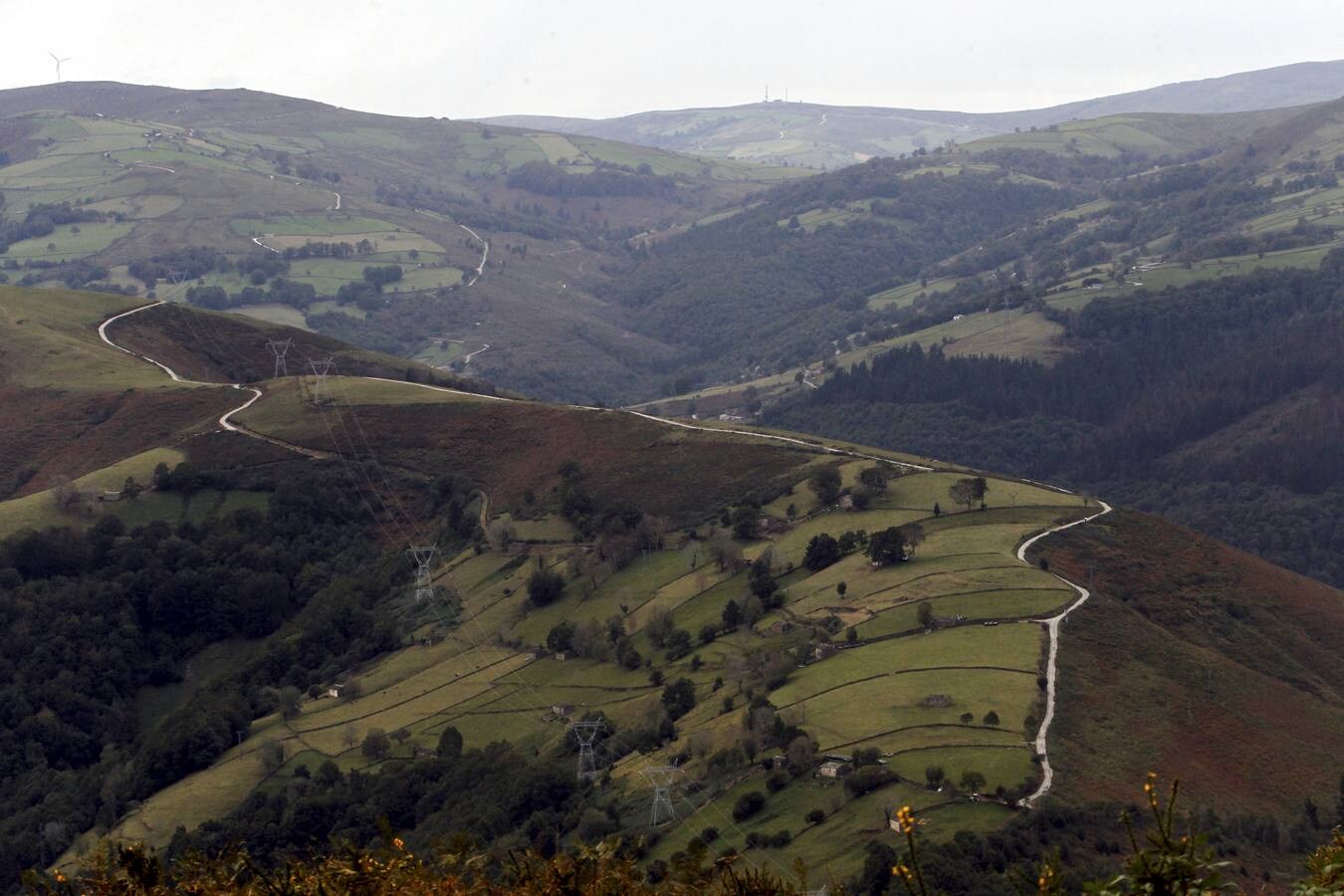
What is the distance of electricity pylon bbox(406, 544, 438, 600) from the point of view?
112375mm

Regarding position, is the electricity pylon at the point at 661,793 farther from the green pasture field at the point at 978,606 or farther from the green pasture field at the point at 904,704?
the green pasture field at the point at 978,606

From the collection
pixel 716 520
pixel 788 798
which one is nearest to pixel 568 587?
pixel 716 520

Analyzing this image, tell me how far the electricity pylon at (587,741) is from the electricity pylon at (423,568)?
30.0 m

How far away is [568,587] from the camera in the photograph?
354 feet

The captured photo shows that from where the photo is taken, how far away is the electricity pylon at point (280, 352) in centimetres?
16200

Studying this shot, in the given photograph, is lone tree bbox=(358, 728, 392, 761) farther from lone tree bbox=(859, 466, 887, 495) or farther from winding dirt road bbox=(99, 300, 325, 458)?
winding dirt road bbox=(99, 300, 325, 458)

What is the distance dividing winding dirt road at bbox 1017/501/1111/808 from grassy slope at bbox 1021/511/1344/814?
0.56m

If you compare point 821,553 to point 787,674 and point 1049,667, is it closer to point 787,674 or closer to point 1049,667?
point 787,674

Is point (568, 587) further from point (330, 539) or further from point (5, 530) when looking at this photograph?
point (5, 530)

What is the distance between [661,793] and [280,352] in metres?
111

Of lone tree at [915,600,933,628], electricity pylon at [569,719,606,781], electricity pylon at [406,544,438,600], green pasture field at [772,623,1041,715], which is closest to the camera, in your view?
green pasture field at [772,623,1041,715]

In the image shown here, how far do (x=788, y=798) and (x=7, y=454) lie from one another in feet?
330

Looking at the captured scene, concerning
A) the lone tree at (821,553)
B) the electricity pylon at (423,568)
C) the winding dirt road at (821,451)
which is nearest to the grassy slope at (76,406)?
the winding dirt road at (821,451)

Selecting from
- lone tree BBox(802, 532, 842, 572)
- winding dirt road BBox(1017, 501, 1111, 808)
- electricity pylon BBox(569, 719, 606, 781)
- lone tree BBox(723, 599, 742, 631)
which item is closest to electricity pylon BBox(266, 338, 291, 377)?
lone tree BBox(802, 532, 842, 572)
